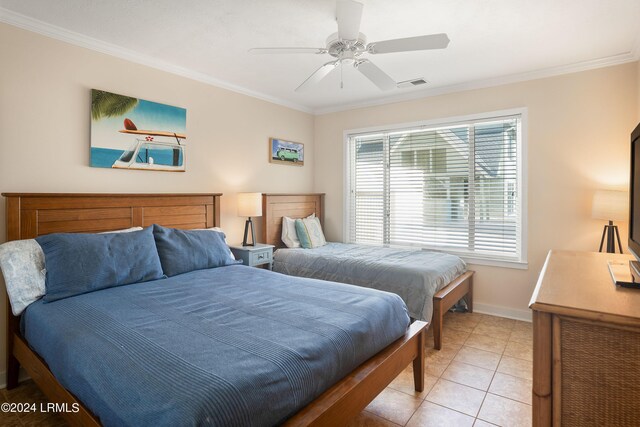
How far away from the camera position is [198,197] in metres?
3.47

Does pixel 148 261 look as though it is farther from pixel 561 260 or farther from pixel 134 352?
pixel 561 260

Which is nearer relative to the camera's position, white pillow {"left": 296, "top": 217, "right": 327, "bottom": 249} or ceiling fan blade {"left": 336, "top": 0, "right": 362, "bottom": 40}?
ceiling fan blade {"left": 336, "top": 0, "right": 362, "bottom": 40}

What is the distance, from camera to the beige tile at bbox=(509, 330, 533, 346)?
3.09m

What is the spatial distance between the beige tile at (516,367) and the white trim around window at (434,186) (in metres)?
1.22

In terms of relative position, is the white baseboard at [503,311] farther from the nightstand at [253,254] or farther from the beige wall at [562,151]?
the nightstand at [253,254]

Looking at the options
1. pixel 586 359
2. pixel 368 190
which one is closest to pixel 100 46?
pixel 368 190

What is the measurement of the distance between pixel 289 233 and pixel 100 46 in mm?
2586

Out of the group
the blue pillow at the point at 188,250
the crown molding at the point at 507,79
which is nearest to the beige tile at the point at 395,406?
the blue pillow at the point at 188,250

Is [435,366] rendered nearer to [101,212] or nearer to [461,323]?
[461,323]

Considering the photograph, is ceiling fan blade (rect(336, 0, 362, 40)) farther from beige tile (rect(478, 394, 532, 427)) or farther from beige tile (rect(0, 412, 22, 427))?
beige tile (rect(0, 412, 22, 427))

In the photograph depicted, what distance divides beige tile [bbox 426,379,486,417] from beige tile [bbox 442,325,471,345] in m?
0.74

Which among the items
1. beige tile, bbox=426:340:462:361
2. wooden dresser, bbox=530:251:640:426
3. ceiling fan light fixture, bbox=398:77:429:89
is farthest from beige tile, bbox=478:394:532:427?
ceiling fan light fixture, bbox=398:77:429:89

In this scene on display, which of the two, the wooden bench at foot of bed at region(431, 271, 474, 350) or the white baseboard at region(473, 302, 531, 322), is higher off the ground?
the wooden bench at foot of bed at region(431, 271, 474, 350)

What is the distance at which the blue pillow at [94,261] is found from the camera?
2113mm
